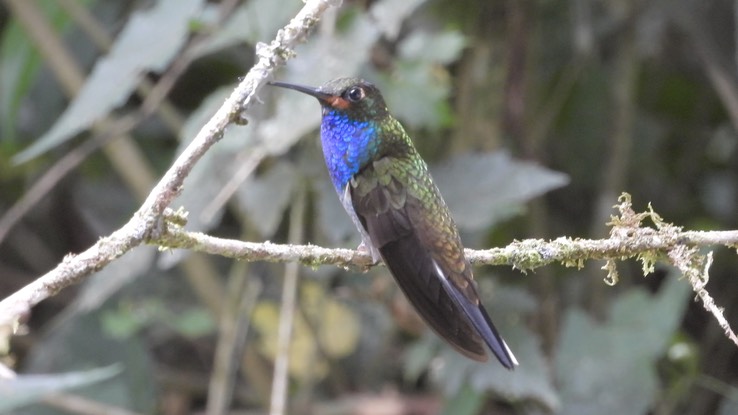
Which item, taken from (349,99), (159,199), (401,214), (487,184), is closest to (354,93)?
(349,99)

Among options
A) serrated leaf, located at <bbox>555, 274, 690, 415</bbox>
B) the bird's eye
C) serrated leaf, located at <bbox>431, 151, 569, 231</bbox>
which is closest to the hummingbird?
the bird's eye

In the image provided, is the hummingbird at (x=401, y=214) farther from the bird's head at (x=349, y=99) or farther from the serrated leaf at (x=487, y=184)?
the serrated leaf at (x=487, y=184)

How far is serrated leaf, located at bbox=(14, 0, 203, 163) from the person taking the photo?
9.26 feet

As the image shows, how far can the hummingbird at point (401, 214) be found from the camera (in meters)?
2.07

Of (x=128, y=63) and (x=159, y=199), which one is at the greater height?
(x=128, y=63)

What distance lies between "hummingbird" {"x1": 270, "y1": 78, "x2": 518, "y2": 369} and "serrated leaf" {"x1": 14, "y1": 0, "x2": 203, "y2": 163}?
0.56m

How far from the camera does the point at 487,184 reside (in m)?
3.04

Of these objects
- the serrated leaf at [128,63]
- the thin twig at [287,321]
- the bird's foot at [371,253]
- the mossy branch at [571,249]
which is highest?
the serrated leaf at [128,63]

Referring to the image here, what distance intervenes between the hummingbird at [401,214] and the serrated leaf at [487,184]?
18.6 inches

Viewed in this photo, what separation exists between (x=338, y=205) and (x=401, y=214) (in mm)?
682

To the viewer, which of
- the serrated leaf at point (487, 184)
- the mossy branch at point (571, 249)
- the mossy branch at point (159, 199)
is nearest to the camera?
the mossy branch at point (159, 199)

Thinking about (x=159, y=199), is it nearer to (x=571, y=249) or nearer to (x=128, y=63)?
(x=571, y=249)

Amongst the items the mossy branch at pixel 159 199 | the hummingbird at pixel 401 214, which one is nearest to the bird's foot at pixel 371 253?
the hummingbird at pixel 401 214

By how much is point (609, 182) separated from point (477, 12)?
32.5 inches
